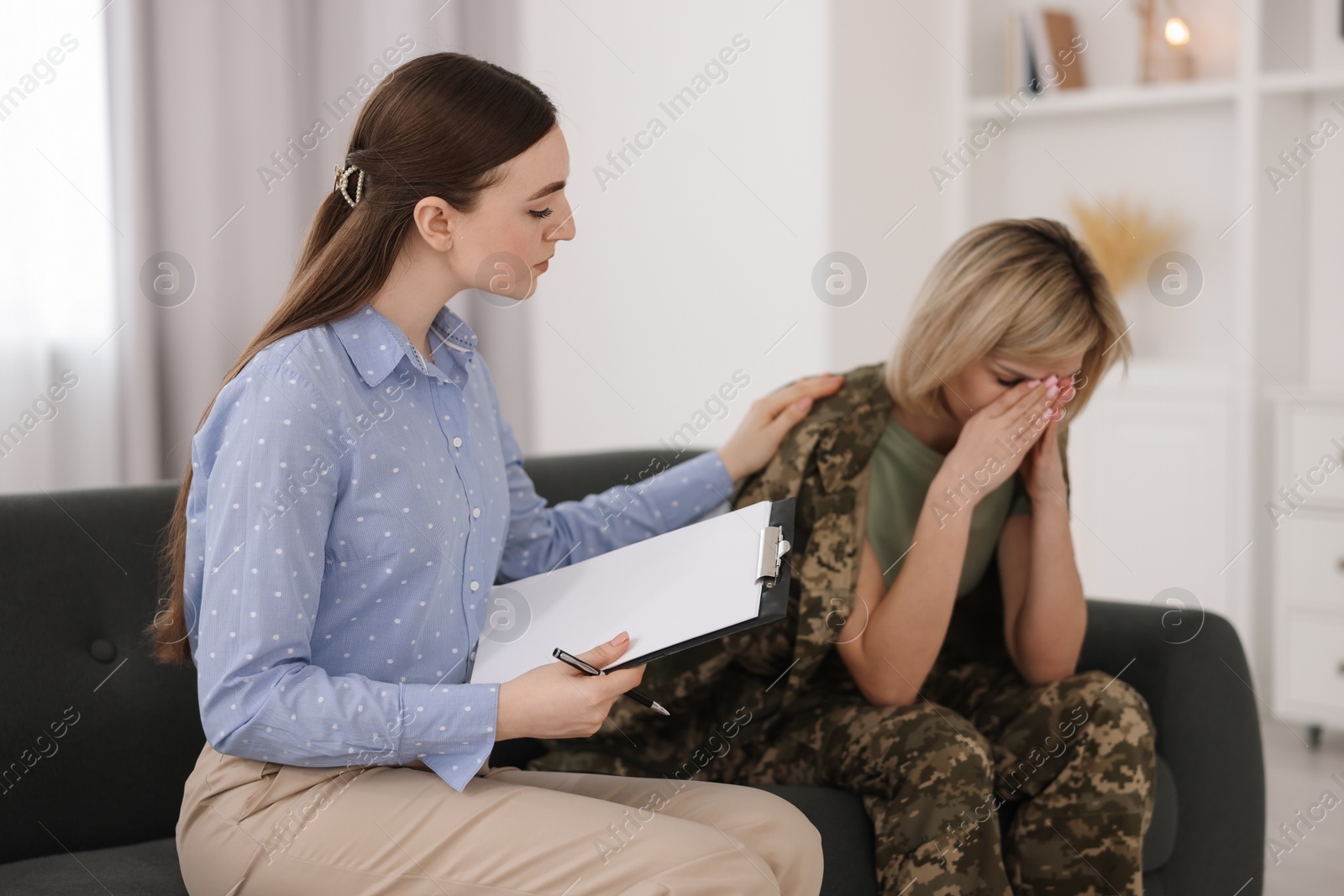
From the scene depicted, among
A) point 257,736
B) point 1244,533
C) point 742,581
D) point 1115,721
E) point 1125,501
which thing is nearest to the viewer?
point 257,736

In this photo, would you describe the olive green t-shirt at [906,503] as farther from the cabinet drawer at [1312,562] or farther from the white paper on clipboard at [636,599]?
the cabinet drawer at [1312,562]

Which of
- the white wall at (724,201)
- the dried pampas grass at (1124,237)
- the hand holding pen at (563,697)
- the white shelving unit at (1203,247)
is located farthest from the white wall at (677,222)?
the hand holding pen at (563,697)

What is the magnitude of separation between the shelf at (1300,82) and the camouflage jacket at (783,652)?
1872 millimetres

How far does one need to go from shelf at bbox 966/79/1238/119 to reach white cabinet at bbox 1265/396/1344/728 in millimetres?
821

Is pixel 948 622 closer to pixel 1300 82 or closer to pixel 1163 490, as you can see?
pixel 1163 490

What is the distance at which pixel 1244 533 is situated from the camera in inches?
Answer: 115

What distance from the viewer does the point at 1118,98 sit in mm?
3125

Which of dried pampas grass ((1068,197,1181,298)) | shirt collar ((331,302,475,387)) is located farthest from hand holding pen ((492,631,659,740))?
dried pampas grass ((1068,197,1181,298))

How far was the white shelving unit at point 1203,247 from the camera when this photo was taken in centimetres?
293

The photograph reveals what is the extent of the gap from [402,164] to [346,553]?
0.38 meters

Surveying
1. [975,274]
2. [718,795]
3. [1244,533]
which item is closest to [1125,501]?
→ [1244,533]

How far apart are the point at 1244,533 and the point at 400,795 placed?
2.48 m

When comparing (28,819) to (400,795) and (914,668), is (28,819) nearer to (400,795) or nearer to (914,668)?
(400,795)

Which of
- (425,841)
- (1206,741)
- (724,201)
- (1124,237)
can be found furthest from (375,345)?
(1124,237)
